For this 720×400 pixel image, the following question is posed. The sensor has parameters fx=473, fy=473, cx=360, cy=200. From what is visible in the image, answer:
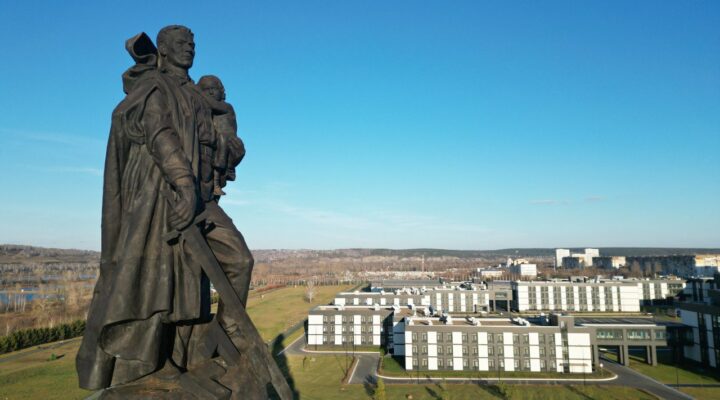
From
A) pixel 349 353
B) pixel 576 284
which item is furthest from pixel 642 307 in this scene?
pixel 349 353

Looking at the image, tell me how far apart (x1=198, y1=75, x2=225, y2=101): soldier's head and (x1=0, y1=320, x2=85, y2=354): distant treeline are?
56702 mm

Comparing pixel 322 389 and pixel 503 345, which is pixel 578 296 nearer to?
→ pixel 503 345

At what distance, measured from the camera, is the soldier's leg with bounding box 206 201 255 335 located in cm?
620

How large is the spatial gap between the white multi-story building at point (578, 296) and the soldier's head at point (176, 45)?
270ft

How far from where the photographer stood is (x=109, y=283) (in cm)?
559

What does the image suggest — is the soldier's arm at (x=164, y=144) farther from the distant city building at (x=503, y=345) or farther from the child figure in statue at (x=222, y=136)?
the distant city building at (x=503, y=345)

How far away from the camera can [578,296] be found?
80438mm

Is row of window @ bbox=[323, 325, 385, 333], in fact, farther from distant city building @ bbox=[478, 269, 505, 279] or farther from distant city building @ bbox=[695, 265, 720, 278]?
distant city building @ bbox=[695, 265, 720, 278]

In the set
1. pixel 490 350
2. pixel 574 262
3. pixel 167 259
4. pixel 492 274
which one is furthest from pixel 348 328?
pixel 574 262

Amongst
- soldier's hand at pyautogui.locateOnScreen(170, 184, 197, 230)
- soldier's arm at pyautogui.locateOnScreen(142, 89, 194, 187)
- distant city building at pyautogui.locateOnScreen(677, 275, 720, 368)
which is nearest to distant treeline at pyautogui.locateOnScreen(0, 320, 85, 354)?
soldier's arm at pyautogui.locateOnScreen(142, 89, 194, 187)

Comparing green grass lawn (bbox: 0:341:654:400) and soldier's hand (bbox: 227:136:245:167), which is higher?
soldier's hand (bbox: 227:136:245:167)

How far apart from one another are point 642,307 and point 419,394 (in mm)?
66131

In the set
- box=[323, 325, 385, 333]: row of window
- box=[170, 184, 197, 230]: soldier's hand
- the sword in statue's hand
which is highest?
box=[170, 184, 197, 230]: soldier's hand

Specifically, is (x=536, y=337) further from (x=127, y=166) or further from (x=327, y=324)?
(x=127, y=166)
